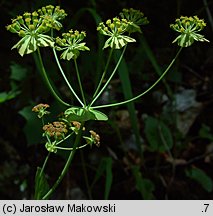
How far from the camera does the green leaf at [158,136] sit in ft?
7.29

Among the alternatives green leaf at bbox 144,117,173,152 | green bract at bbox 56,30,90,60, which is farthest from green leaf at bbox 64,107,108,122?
green leaf at bbox 144,117,173,152

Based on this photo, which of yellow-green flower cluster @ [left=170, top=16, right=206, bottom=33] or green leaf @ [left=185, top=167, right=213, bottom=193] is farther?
green leaf @ [left=185, top=167, right=213, bottom=193]

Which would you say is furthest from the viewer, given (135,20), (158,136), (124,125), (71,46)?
(124,125)

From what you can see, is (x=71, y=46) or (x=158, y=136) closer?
(x=71, y=46)

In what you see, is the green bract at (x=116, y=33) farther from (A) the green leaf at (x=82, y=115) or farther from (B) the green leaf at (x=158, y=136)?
(B) the green leaf at (x=158, y=136)

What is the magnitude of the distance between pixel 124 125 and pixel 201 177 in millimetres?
472

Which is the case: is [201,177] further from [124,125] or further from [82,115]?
[82,115]

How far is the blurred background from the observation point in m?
2.12

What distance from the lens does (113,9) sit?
2.52 metres

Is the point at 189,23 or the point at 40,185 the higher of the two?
the point at 189,23

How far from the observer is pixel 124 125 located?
249 cm

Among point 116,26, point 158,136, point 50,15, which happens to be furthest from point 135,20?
point 158,136

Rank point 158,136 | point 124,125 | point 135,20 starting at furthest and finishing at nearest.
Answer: point 124,125 → point 158,136 → point 135,20

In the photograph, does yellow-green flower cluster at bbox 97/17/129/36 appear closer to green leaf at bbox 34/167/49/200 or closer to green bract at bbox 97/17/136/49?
green bract at bbox 97/17/136/49
